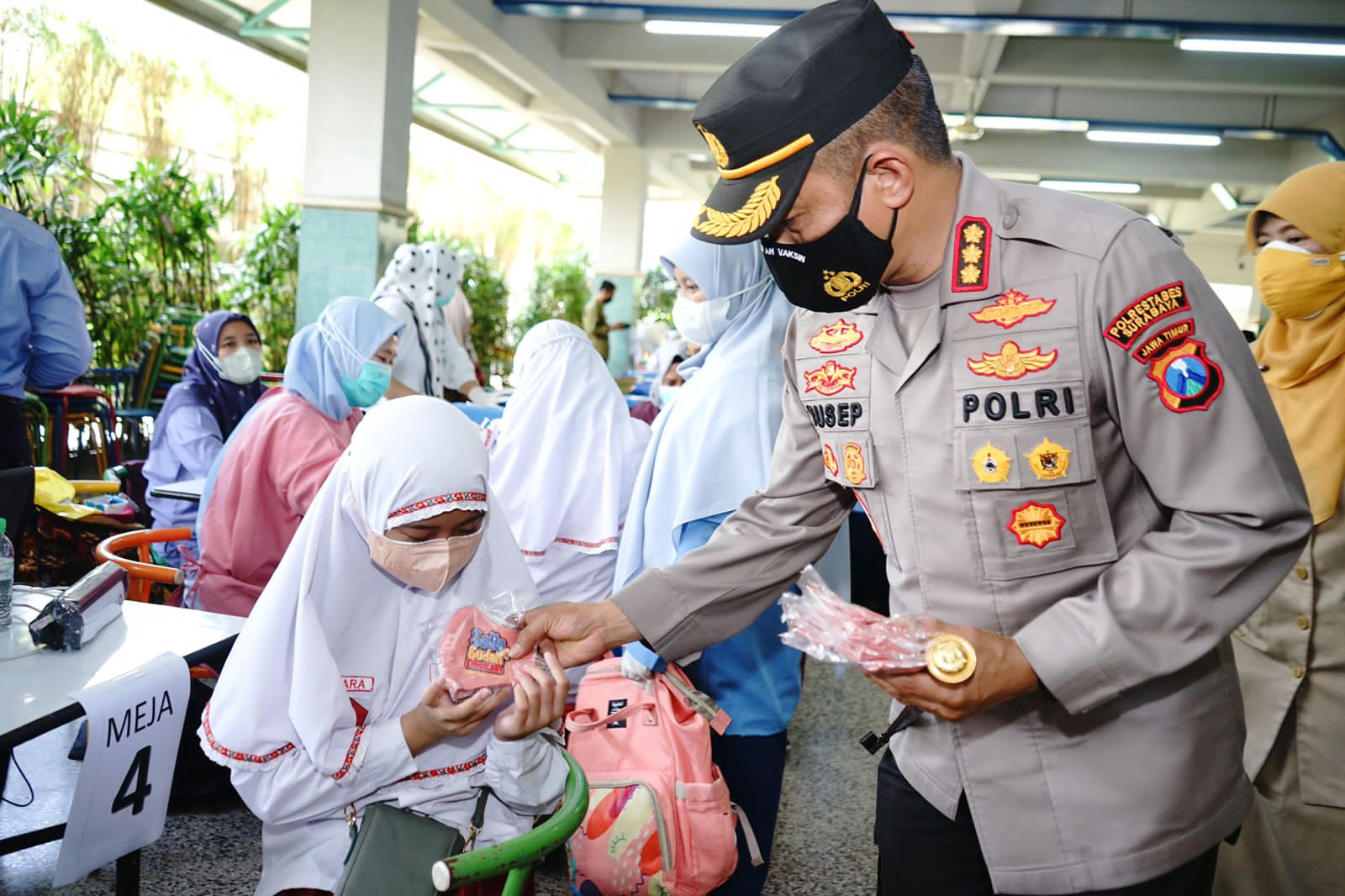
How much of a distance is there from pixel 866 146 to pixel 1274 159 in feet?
54.1

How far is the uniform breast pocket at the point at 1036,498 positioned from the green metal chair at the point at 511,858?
733 mm

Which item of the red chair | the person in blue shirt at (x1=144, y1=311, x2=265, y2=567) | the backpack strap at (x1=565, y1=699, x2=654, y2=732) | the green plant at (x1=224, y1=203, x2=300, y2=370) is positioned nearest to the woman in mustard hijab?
the backpack strap at (x1=565, y1=699, x2=654, y2=732)

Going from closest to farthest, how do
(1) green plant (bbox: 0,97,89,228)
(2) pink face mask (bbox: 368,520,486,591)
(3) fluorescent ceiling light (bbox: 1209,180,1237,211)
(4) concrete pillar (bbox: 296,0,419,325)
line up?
(2) pink face mask (bbox: 368,520,486,591)
(1) green plant (bbox: 0,97,89,228)
(4) concrete pillar (bbox: 296,0,419,325)
(3) fluorescent ceiling light (bbox: 1209,180,1237,211)

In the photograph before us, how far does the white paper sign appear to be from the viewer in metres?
1.81

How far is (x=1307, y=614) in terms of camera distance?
6.75ft

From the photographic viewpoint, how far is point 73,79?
7.83 metres

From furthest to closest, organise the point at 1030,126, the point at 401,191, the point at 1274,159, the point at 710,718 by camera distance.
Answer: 1. the point at 1274,159
2. the point at 1030,126
3. the point at 401,191
4. the point at 710,718

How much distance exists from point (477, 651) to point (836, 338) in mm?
698

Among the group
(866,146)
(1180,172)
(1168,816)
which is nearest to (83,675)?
(866,146)

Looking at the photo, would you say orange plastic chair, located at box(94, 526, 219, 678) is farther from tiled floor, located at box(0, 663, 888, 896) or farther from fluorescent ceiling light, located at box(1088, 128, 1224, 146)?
fluorescent ceiling light, located at box(1088, 128, 1224, 146)

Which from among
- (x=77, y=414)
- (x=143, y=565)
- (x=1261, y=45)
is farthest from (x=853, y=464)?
(x=1261, y=45)

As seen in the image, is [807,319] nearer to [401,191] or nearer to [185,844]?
[185,844]

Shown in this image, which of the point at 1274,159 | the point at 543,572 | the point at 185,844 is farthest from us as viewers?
the point at 1274,159

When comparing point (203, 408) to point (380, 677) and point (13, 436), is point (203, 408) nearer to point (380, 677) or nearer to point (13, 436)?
point (13, 436)
